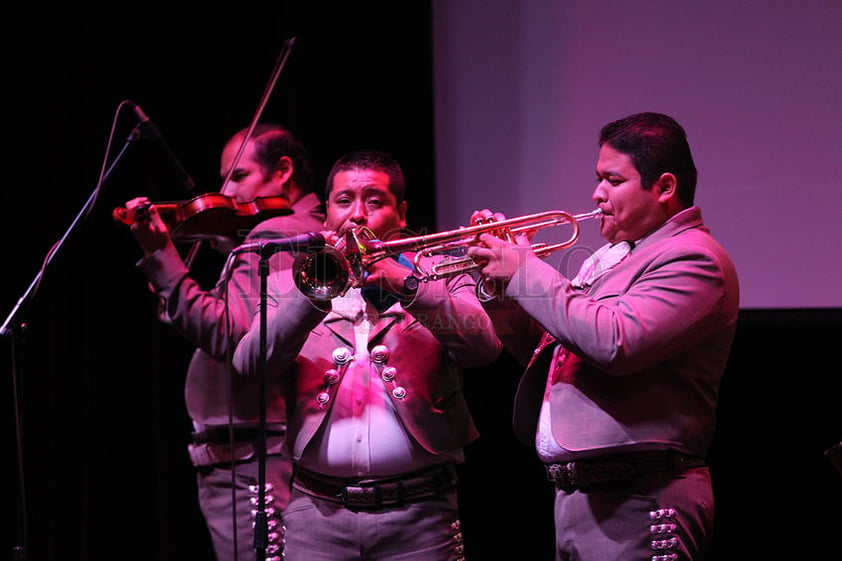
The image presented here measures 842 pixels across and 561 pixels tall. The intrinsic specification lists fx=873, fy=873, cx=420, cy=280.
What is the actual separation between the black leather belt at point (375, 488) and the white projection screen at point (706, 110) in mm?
1063

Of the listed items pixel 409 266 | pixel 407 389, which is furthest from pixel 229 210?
pixel 407 389

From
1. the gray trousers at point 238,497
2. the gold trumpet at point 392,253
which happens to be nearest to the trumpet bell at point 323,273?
the gold trumpet at point 392,253

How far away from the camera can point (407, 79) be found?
158 inches

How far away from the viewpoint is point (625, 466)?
6.93 feet

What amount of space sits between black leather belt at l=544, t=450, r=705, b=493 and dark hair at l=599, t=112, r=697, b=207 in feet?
2.30

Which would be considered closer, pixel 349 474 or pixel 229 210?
pixel 349 474

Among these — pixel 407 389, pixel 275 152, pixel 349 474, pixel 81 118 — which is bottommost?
pixel 349 474

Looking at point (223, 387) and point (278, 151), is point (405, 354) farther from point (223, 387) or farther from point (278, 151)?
point (278, 151)

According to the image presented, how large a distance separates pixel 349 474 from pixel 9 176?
2.83m

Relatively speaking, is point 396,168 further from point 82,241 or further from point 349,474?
point 82,241

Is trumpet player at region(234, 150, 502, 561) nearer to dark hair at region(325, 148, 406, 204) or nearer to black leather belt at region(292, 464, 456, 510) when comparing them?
black leather belt at region(292, 464, 456, 510)

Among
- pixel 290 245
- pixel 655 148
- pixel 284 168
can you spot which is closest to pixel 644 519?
pixel 655 148

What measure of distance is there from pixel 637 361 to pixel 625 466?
0.26 metres

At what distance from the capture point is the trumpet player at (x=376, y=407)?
2.32 metres
